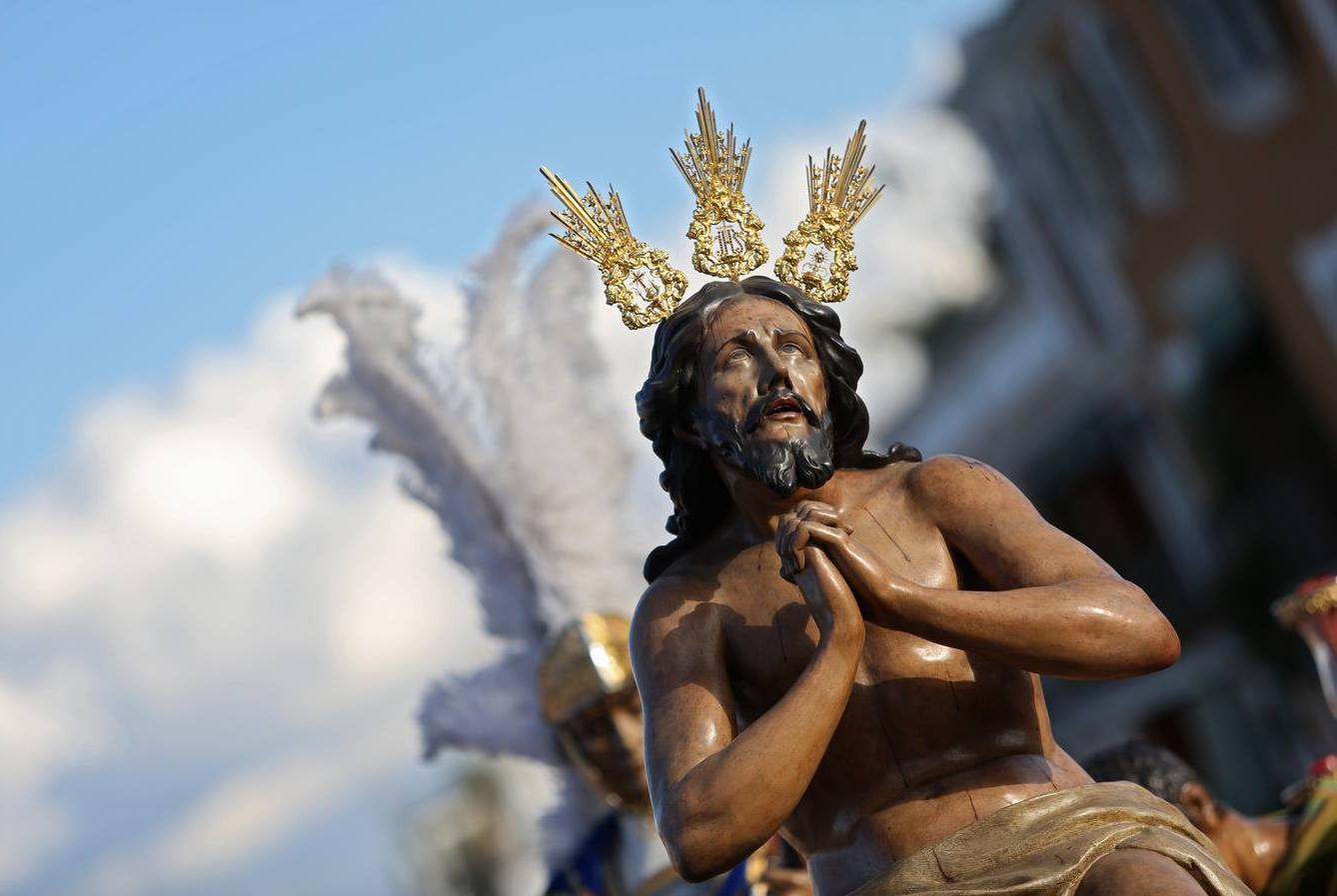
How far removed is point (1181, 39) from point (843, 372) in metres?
19.7

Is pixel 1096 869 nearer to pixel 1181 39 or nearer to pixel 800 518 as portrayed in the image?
pixel 800 518

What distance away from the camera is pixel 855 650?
3033mm

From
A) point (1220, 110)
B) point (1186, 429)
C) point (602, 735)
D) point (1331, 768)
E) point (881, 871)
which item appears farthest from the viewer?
point (1186, 429)

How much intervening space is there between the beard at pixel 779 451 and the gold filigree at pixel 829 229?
0.44 meters

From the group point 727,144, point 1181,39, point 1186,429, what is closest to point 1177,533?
point 1186,429

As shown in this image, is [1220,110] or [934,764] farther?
[1220,110]

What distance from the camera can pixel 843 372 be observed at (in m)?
3.60

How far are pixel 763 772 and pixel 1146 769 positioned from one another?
182cm

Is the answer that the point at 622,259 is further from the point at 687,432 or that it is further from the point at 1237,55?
the point at 1237,55

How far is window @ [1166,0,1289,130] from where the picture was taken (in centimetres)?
2067

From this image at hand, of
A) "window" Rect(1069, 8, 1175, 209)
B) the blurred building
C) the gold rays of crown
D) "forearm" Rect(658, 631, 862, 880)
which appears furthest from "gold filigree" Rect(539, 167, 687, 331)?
"window" Rect(1069, 8, 1175, 209)

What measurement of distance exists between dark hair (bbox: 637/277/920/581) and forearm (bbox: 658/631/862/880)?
26.0 inches

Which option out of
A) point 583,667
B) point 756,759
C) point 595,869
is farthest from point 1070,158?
point 756,759

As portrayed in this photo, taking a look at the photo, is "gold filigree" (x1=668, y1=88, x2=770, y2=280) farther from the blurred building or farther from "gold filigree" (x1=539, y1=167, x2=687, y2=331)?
the blurred building
